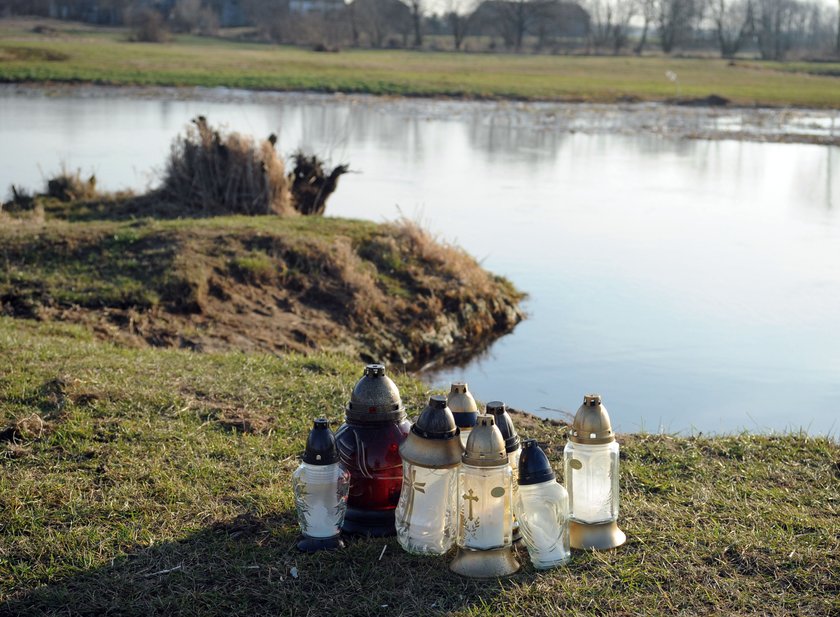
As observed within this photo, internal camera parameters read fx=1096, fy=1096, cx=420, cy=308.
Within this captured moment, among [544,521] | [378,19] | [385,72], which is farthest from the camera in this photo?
[378,19]

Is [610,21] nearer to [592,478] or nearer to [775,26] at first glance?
[775,26]

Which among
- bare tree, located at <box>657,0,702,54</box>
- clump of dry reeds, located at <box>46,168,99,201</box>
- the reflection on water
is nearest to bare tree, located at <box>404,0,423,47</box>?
bare tree, located at <box>657,0,702,54</box>

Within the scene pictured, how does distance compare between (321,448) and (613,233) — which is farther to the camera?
(613,233)

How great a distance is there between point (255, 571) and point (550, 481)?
1.26 metres

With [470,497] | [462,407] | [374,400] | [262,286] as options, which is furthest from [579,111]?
[470,497]

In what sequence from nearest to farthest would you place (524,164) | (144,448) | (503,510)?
(503,510) → (144,448) → (524,164)

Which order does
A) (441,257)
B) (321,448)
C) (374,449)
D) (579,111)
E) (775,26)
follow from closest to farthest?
(321,448) → (374,449) → (441,257) → (579,111) → (775,26)

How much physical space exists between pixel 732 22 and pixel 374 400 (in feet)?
362

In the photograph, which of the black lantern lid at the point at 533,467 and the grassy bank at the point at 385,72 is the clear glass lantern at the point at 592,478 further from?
the grassy bank at the point at 385,72

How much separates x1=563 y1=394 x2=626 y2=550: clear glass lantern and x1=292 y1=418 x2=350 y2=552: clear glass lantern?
98 centimetres

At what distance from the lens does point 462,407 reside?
189 inches

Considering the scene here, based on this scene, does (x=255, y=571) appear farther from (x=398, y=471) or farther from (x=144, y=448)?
(x=144, y=448)

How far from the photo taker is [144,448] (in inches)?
227

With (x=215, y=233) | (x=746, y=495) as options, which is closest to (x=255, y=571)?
(x=746, y=495)
